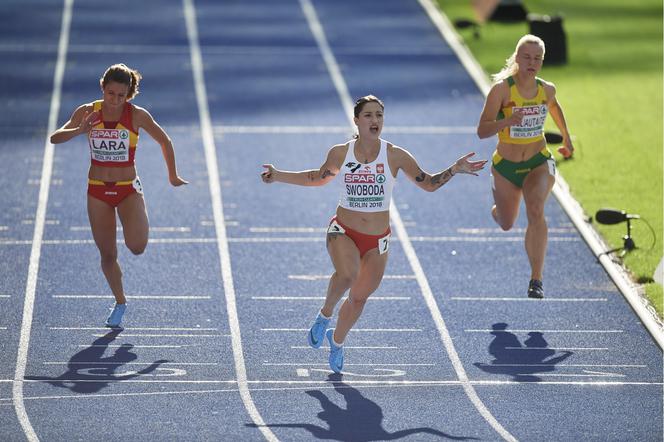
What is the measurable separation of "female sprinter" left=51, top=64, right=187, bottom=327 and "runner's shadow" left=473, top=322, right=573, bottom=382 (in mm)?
2861

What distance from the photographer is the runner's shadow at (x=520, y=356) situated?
1134 cm

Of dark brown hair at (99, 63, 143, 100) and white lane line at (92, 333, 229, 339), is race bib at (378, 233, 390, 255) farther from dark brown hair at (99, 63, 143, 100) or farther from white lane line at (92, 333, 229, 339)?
dark brown hair at (99, 63, 143, 100)

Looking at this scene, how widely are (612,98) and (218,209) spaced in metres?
7.53

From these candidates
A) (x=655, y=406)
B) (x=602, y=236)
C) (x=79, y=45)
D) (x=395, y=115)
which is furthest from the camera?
(x=79, y=45)

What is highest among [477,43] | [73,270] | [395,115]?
[477,43]

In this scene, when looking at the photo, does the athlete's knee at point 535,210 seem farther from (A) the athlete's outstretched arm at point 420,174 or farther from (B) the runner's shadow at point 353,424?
(B) the runner's shadow at point 353,424

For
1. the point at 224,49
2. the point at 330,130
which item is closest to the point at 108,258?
the point at 330,130

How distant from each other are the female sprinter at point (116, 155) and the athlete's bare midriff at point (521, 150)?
2.75 m

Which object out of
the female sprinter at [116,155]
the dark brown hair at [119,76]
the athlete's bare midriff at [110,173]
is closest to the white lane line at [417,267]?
the female sprinter at [116,155]

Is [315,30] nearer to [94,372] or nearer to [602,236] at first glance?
[602,236]

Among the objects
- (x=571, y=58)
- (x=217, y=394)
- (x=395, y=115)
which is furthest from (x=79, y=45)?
(x=217, y=394)

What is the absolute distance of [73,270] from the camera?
44.9ft

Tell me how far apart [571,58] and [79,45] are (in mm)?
7734

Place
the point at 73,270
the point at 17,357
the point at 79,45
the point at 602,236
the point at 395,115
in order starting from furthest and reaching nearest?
the point at 79,45 → the point at 395,115 → the point at 602,236 → the point at 73,270 → the point at 17,357
